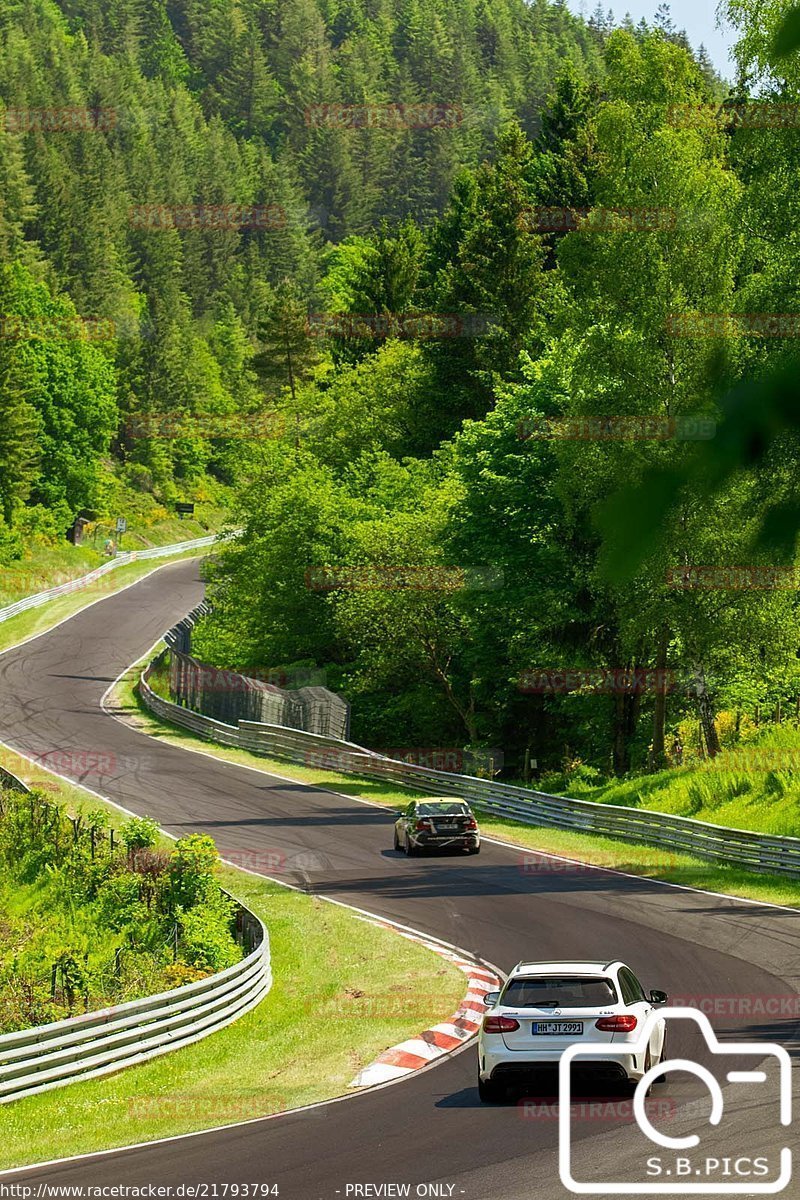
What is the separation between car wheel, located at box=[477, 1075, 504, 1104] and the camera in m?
14.4

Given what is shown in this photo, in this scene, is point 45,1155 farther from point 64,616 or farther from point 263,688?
point 64,616

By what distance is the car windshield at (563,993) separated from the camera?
14359 millimetres

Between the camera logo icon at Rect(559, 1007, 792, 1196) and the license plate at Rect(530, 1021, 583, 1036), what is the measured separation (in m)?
0.17

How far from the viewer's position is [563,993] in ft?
47.4

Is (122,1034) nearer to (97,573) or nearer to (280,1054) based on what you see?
(280,1054)

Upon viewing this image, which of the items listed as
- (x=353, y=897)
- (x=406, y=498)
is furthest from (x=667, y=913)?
(x=406, y=498)
